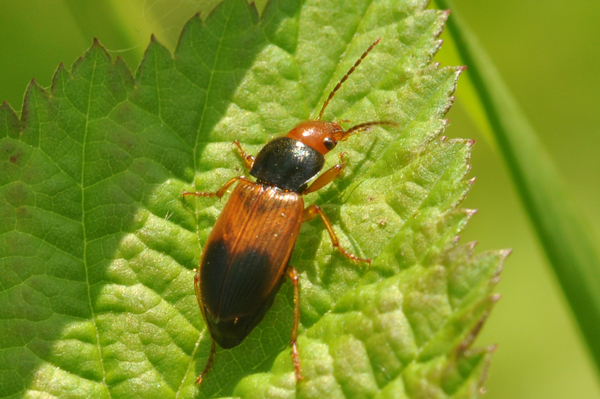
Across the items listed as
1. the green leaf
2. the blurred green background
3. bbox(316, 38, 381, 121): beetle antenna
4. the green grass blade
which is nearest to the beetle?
bbox(316, 38, 381, 121): beetle antenna

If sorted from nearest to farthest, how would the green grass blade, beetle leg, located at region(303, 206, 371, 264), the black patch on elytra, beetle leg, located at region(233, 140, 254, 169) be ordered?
the black patch on elytra → beetle leg, located at region(303, 206, 371, 264) → beetle leg, located at region(233, 140, 254, 169) → the green grass blade

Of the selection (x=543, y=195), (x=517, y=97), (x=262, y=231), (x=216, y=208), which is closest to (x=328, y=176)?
(x=262, y=231)

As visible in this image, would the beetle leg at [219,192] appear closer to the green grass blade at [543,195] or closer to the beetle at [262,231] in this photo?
the beetle at [262,231]

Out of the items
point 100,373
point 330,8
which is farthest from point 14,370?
point 330,8

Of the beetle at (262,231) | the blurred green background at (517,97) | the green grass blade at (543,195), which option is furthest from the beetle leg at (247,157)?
the green grass blade at (543,195)

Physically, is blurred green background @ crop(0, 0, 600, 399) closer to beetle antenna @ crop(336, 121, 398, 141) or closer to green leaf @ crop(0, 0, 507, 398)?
green leaf @ crop(0, 0, 507, 398)
